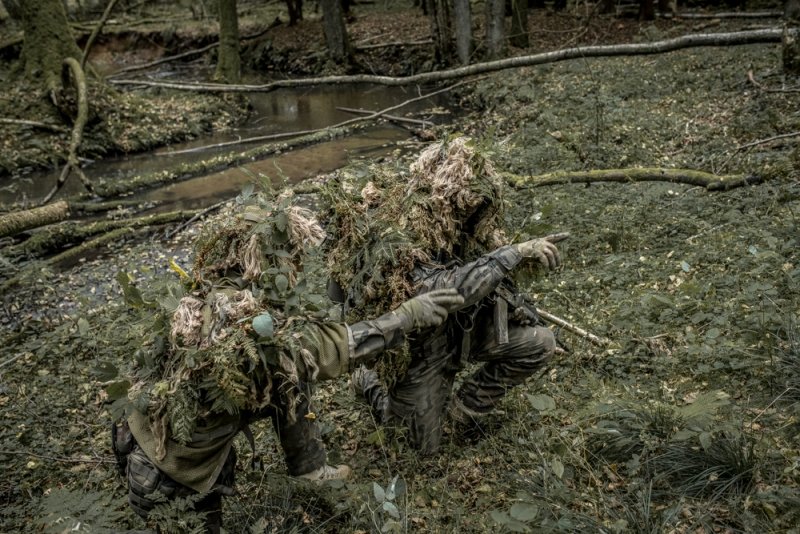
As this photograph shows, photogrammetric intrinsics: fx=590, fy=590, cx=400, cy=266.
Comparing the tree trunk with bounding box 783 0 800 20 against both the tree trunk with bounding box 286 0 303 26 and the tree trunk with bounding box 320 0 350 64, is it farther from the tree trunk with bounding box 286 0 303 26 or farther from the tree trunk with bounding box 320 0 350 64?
the tree trunk with bounding box 286 0 303 26

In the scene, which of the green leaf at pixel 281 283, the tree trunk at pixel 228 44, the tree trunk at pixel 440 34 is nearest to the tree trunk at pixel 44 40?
the tree trunk at pixel 228 44

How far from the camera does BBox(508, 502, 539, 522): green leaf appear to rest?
Answer: 102 inches

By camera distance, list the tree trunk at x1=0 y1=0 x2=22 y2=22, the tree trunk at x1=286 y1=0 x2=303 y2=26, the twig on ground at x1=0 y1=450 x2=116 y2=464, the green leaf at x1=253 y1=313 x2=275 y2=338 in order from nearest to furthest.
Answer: the green leaf at x1=253 y1=313 x2=275 y2=338 → the twig on ground at x1=0 y1=450 x2=116 y2=464 → the tree trunk at x1=286 y1=0 x2=303 y2=26 → the tree trunk at x1=0 y1=0 x2=22 y2=22

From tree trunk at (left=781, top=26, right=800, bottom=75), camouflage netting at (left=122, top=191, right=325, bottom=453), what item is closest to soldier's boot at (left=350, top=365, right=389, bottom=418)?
camouflage netting at (left=122, top=191, right=325, bottom=453)

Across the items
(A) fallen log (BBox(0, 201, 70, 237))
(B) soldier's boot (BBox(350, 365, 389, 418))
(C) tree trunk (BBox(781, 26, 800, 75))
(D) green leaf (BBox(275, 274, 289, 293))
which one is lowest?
(B) soldier's boot (BBox(350, 365, 389, 418))

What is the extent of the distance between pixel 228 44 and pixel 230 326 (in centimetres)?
1674

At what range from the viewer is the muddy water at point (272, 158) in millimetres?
11320

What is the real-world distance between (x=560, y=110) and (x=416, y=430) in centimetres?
854

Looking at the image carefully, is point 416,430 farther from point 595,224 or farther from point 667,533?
point 595,224

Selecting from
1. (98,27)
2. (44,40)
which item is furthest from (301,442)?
(44,40)

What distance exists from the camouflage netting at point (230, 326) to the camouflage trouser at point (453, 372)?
3.27 feet

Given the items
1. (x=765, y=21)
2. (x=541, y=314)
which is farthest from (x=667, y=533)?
(x=765, y=21)

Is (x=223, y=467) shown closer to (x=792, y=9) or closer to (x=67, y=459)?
(x=67, y=459)

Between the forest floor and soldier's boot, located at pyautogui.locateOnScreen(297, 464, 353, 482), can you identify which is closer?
the forest floor
